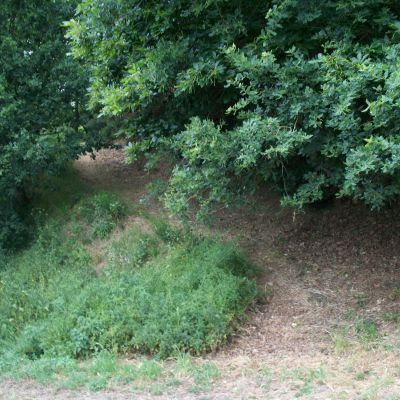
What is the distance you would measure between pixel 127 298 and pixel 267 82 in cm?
339

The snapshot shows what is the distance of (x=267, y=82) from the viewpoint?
6102mm

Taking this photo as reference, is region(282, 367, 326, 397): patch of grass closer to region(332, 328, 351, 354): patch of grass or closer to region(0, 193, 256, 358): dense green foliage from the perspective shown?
region(332, 328, 351, 354): patch of grass

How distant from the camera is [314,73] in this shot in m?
5.98

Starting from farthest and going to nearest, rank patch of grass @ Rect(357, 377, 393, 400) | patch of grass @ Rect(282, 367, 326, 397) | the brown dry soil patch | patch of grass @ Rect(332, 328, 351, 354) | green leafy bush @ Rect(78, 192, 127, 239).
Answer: green leafy bush @ Rect(78, 192, 127, 239), patch of grass @ Rect(332, 328, 351, 354), the brown dry soil patch, patch of grass @ Rect(282, 367, 326, 397), patch of grass @ Rect(357, 377, 393, 400)

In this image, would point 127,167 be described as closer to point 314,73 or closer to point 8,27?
point 8,27

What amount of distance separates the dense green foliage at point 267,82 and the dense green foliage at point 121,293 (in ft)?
4.05

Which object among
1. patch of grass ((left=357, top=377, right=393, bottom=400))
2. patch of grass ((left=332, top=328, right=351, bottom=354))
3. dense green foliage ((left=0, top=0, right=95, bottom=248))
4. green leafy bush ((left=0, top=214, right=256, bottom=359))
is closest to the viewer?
patch of grass ((left=357, top=377, right=393, bottom=400))

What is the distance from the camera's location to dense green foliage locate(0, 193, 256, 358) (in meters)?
6.89

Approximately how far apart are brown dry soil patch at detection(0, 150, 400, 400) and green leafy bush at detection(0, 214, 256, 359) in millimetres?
446

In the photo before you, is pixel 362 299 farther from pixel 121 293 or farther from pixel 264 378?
pixel 121 293

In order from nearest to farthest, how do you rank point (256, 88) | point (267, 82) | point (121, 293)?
point (267, 82) → point (256, 88) → point (121, 293)

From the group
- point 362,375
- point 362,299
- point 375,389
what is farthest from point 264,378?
point 362,299

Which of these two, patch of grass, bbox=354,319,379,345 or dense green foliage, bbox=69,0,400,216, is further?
patch of grass, bbox=354,319,379,345

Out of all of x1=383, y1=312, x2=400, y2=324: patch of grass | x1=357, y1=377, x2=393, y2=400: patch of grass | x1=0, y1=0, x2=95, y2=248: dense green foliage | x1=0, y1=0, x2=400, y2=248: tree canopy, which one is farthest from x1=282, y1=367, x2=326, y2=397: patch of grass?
x1=0, y1=0, x2=95, y2=248: dense green foliage
